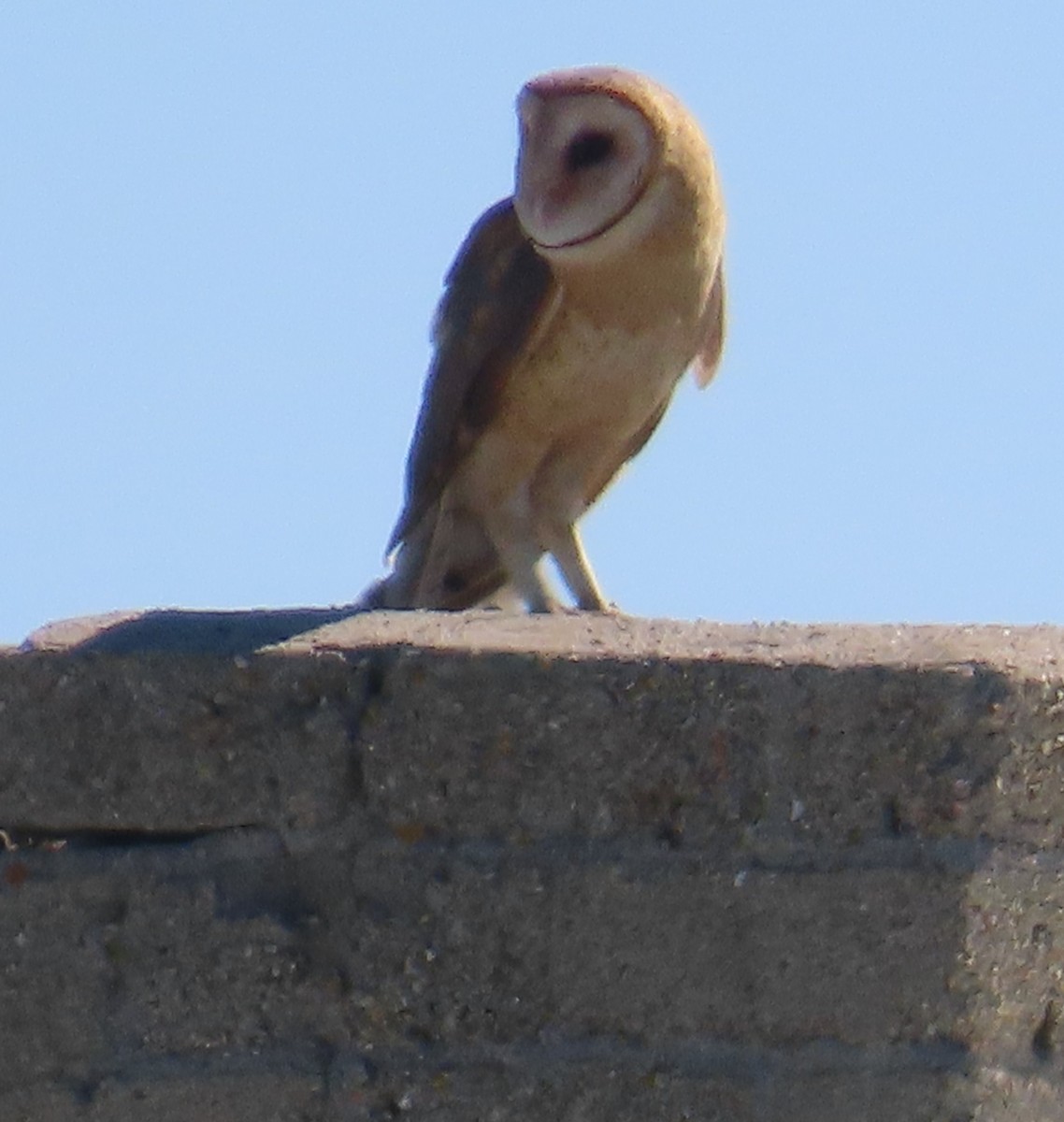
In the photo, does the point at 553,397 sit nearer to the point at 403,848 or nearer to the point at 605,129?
the point at 605,129

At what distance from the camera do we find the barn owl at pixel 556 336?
11.7 ft

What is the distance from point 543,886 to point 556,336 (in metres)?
1.51

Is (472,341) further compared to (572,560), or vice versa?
(572,560)

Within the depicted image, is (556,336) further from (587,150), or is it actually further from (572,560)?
(572,560)

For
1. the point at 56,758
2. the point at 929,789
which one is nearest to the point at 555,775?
the point at 929,789

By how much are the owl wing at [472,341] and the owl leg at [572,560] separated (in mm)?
236

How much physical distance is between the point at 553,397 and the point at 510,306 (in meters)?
0.18

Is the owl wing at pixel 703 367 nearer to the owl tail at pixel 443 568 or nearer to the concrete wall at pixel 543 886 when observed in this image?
the owl tail at pixel 443 568

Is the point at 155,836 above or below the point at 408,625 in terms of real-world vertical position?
below

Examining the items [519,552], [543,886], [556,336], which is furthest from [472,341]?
[543,886]

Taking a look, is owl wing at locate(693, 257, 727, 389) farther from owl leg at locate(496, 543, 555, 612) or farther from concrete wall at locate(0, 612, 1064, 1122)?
concrete wall at locate(0, 612, 1064, 1122)

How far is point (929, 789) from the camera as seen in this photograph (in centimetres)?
236

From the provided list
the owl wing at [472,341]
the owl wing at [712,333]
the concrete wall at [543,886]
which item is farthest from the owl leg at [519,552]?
the concrete wall at [543,886]

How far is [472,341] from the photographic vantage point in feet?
12.3
